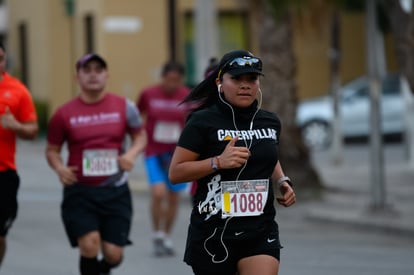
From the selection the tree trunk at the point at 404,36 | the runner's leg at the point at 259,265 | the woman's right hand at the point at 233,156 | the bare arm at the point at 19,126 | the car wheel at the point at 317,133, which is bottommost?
the car wheel at the point at 317,133

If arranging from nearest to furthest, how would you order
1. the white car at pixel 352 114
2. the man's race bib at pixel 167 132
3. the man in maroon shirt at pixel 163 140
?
the man in maroon shirt at pixel 163 140, the man's race bib at pixel 167 132, the white car at pixel 352 114

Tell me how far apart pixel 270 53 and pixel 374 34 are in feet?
10.0

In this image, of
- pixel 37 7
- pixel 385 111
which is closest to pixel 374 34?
pixel 385 111

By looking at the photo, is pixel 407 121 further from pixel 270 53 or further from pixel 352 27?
pixel 352 27

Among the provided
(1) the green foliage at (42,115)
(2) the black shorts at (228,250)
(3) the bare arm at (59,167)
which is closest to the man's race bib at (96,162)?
(3) the bare arm at (59,167)

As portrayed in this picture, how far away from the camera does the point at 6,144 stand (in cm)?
879

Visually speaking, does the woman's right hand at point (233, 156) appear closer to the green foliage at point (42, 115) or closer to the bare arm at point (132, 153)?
the bare arm at point (132, 153)

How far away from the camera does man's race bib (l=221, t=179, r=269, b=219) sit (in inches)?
250

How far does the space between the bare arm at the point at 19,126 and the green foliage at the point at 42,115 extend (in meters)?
24.5

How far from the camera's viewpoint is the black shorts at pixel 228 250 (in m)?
6.36

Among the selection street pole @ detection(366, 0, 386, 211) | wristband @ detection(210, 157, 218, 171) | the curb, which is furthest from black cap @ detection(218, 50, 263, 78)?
street pole @ detection(366, 0, 386, 211)

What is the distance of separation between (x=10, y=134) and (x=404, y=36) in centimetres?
652

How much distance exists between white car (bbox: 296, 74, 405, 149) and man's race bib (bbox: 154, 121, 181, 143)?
16.2m

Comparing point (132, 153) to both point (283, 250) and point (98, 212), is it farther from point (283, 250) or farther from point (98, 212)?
point (283, 250)
